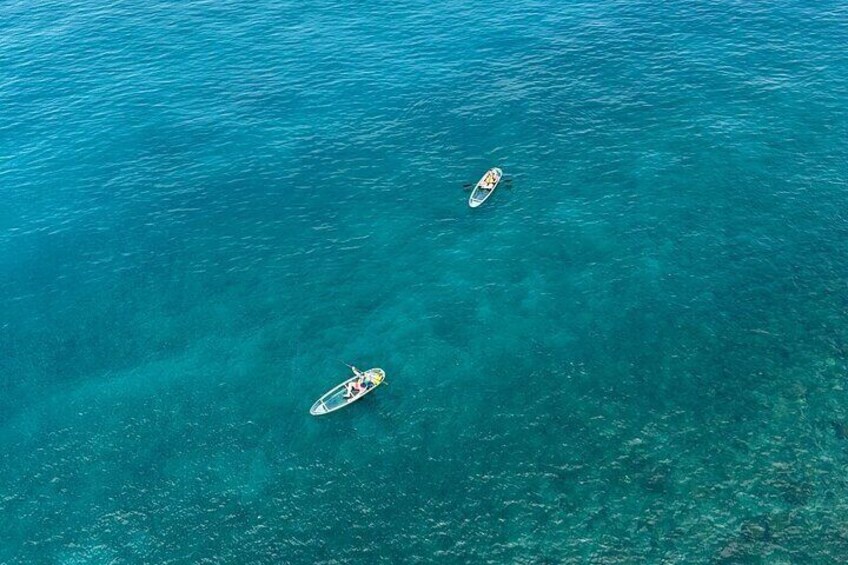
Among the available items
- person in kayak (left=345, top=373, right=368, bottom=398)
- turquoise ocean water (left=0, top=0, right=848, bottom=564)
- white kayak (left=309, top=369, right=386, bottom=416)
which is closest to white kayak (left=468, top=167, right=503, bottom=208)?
turquoise ocean water (left=0, top=0, right=848, bottom=564)

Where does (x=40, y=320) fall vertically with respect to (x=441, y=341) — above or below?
above

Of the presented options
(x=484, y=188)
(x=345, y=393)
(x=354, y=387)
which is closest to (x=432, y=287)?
(x=354, y=387)

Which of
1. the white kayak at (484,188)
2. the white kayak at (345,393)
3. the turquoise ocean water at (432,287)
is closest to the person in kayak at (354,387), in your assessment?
the white kayak at (345,393)

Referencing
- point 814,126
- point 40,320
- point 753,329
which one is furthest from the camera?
point 814,126

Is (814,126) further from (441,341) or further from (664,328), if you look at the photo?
(441,341)

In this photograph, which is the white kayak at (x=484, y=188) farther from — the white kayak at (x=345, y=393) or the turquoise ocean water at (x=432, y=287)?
the white kayak at (x=345, y=393)

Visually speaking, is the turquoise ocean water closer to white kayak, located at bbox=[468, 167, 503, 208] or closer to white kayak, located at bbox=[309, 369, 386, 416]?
white kayak, located at bbox=[309, 369, 386, 416]

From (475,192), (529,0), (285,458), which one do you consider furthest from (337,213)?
(529,0)
